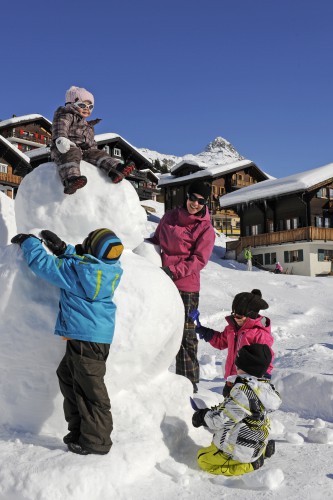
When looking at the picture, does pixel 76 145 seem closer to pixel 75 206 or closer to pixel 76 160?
pixel 76 160

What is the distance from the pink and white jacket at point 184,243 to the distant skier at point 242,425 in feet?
3.58

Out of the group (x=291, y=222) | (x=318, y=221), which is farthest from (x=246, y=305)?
(x=318, y=221)

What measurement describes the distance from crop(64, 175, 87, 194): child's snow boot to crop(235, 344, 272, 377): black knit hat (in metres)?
1.40

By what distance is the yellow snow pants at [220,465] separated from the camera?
8.36 feet

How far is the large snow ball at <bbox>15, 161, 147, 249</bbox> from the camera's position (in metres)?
3.08

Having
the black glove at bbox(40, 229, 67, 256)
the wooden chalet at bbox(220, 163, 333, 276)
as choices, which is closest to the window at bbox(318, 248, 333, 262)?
the wooden chalet at bbox(220, 163, 333, 276)

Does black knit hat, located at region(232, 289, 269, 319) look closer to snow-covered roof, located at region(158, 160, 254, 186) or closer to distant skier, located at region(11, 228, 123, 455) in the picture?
distant skier, located at region(11, 228, 123, 455)

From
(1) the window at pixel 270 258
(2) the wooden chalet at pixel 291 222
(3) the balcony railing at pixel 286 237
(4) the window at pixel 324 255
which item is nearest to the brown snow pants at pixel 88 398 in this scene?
(2) the wooden chalet at pixel 291 222

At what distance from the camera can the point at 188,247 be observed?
3797 mm

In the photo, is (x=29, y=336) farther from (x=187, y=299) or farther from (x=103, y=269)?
(x=187, y=299)

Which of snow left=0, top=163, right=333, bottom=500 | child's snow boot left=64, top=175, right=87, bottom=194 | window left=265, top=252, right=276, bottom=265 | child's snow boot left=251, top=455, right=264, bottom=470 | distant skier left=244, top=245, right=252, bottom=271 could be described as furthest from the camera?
window left=265, top=252, right=276, bottom=265

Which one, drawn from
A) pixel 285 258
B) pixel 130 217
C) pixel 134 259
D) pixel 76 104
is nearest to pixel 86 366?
pixel 134 259

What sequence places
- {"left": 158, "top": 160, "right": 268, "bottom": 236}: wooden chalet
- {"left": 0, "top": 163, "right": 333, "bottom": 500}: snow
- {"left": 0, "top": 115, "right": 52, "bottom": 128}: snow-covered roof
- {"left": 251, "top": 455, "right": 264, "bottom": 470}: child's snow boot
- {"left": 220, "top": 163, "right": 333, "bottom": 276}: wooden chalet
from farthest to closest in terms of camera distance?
1. {"left": 0, "top": 115, "right": 52, "bottom": 128}: snow-covered roof
2. {"left": 158, "top": 160, "right": 268, "bottom": 236}: wooden chalet
3. {"left": 220, "top": 163, "right": 333, "bottom": 276}: wooden chalet
4. {"left": 251, "top": 455, "right": 264, "bottom": 470}: child's snow boot
5. {"left": 0, "top": 163, "right": 333, "bottom": 500}: snow

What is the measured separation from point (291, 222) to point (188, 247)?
85.4 feet
